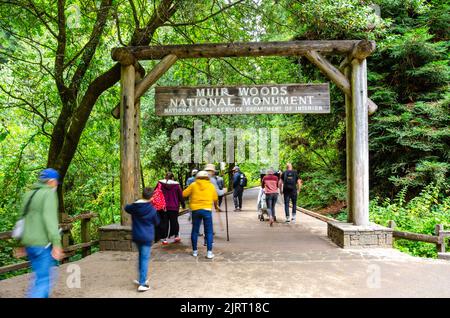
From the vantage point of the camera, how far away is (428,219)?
9016 millimetres

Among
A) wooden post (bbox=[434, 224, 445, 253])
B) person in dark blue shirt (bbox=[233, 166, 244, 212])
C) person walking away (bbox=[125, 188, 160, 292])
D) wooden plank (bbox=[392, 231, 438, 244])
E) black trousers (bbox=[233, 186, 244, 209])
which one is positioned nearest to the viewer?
person walking away (bbox=[125, 188, 160, 292])

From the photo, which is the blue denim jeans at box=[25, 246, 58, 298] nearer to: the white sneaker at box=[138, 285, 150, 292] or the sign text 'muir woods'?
the white sneaker at box=[138, 285, 150, 292]

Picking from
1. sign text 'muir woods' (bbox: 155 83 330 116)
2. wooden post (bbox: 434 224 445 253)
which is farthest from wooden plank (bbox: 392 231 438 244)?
sign text 'muir woods' (bbox: 155 83 330 116)

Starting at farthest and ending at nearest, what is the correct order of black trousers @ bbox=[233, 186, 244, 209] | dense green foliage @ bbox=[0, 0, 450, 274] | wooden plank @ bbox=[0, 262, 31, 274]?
1. black trousers @ bbox=[233, 186, 244, 209]
2. dense green foliage @ bbox=[0, 0, 450, 274]
3. wooden plank @ bbox=[0, 262, 31, 274]

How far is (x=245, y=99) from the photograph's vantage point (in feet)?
23.9

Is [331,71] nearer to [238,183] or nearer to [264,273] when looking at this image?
[264,273]

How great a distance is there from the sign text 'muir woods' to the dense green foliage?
1.59m

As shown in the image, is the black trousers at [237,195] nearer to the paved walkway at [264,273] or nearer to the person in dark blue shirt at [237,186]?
the person in dark blue shirt at [237,186]

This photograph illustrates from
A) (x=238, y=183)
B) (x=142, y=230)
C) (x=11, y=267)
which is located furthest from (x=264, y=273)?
(x=238, y=183)

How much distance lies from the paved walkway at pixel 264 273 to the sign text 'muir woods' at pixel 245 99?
299 cm

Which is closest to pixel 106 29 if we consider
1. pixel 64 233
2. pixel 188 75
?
pixel 188 75

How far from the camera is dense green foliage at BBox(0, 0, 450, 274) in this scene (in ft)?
25.2

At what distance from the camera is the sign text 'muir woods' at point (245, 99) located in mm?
7281

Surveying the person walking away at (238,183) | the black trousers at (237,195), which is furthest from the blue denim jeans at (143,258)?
the black trousers at (237,195)
